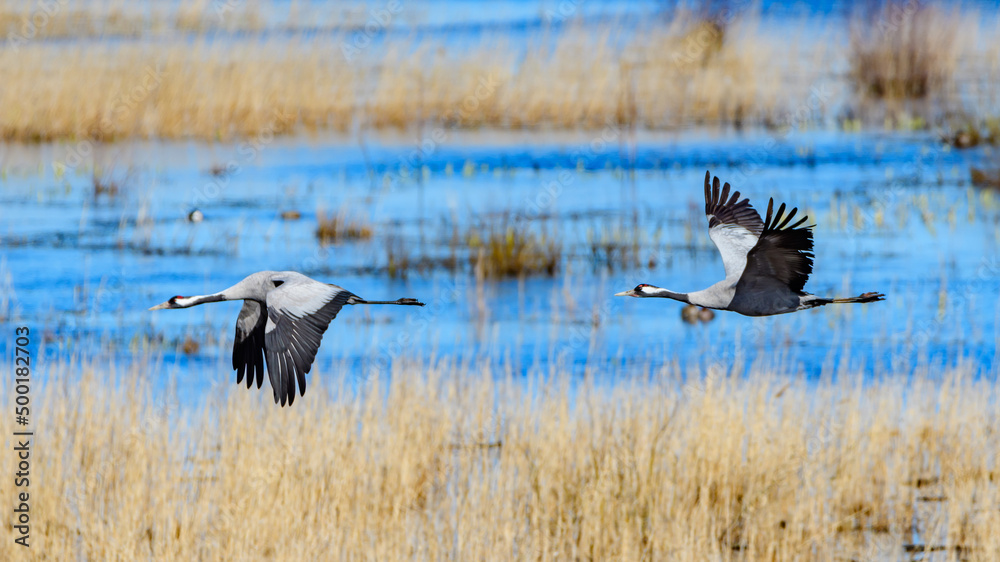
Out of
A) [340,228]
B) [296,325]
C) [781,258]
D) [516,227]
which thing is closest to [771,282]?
[781,258]

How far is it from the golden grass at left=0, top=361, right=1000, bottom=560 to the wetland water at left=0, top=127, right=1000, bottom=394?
733 mm

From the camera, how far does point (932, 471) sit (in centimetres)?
888

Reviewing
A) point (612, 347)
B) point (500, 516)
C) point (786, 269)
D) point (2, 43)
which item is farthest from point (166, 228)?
point (2, 43)

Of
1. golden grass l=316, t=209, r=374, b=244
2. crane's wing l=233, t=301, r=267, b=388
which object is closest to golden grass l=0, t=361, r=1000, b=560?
crane's wing l=233, t=301, r=267, b=388

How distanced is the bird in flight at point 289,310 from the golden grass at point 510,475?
16.7 ft

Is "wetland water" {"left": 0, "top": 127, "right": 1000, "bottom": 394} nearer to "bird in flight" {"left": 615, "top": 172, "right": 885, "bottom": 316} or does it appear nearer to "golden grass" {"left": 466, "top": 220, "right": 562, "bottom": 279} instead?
"golden grass" {"left": 466, "top": 220, "right": 562, "bottom": 279}

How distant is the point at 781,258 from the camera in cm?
237

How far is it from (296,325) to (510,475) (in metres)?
5.90

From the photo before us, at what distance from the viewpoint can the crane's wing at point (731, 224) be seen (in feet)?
9.15

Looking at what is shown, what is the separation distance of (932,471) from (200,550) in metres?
5.19

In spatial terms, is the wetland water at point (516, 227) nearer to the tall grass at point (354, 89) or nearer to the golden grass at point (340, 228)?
the golden grass at point (340, 228)

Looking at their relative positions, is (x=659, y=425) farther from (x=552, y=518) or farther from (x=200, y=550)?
(x=200, y=550)

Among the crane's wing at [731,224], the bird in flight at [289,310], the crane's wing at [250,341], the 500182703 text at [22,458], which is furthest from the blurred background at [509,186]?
the bird in flight at [289,310]

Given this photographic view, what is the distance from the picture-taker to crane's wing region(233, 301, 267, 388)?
8.89 feet
